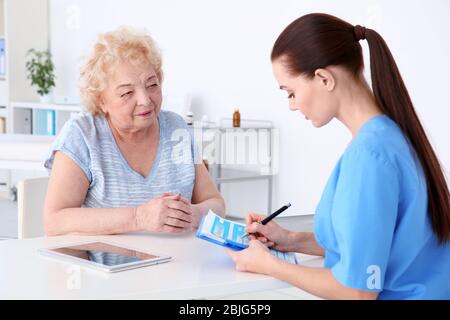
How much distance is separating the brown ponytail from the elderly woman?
650 millimetres

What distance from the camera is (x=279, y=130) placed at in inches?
207

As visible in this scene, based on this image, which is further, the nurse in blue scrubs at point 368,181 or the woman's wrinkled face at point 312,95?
the woman's wrinkled face at point 312,95

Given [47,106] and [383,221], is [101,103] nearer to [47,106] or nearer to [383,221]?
[383,221]

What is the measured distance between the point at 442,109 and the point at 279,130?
1.30 m

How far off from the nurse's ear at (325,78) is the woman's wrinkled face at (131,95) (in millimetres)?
814

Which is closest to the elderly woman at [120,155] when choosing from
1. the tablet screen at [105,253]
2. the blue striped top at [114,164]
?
the blue striped top at [114,164]

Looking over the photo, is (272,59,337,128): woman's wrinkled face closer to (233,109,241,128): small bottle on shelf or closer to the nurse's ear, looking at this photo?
the nurse's ear

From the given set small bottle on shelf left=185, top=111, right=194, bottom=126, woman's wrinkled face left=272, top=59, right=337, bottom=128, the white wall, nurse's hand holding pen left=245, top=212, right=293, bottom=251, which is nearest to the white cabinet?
the white wall

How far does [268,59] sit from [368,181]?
4.03m

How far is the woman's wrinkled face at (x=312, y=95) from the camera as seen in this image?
4.58ft

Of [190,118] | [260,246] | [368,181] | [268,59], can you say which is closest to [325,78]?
[368,181]

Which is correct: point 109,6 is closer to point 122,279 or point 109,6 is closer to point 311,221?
point 311,221

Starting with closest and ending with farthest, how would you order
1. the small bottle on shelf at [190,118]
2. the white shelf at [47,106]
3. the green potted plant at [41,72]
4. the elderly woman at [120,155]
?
the elderly woman at [120,155]
the small bottle on shelf at [190,118]
the white shelf at [47,106]
the green potted plant at [41,72]

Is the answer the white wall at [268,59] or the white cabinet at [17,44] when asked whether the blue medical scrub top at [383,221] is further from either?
the white cabinet at [17,44]
